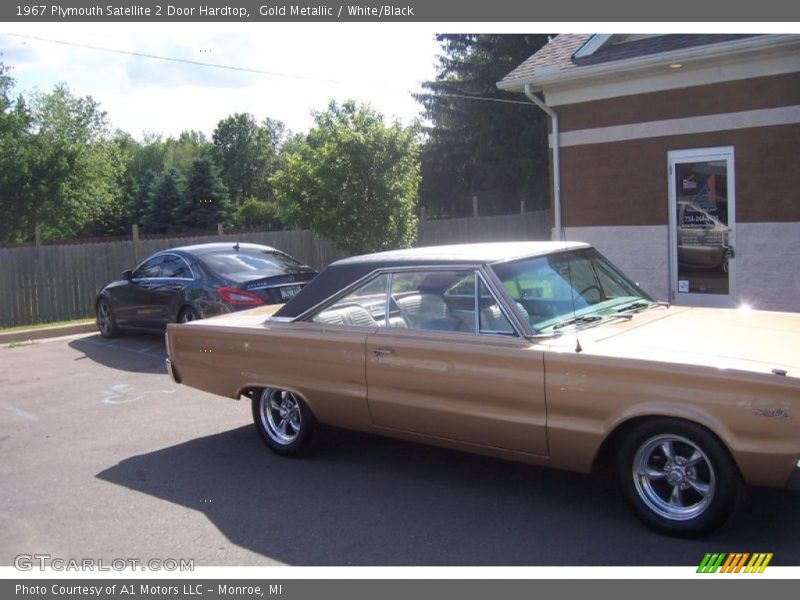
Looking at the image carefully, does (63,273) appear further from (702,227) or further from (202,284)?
(702,227)

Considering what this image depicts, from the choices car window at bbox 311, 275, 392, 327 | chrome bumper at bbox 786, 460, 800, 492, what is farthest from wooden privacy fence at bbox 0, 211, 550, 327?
chrome bumper at bbox 786, 460, 800, 492

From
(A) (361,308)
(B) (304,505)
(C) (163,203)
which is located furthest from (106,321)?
(C) (163,203)

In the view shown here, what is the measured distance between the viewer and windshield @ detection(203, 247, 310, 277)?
10.5 metres

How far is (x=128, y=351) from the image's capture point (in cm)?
1143

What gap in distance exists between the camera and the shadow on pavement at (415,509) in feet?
13.9

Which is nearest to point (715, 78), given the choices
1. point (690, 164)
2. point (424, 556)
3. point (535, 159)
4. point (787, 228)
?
point (690, 164)

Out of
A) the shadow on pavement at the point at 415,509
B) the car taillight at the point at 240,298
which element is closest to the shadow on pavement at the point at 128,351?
the car taillight at the point at 240,298

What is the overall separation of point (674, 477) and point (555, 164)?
8.58 meters

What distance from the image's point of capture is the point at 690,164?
10867 mm

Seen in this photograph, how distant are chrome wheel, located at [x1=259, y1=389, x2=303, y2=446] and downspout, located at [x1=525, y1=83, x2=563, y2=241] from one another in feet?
24.1

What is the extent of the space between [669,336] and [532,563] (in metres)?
1.60

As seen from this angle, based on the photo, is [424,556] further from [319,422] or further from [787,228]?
[787,228]

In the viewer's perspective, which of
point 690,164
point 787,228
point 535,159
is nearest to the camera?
point 787,228

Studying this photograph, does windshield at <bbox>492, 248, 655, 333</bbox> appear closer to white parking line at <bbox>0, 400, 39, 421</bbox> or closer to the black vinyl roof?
the black vinyl roof
